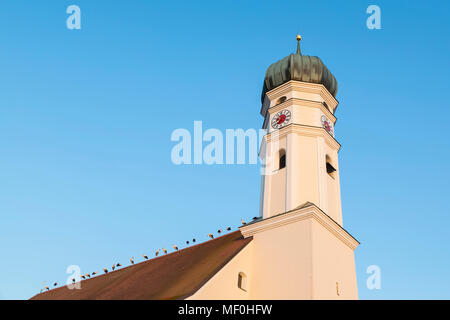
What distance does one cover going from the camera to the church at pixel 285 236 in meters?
15.6

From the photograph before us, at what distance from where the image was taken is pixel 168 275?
18188mm

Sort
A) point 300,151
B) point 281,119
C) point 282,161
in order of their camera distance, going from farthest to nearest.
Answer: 1. point 281,119
2. point 282,161
3. point 300,151

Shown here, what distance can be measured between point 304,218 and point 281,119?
194 inches

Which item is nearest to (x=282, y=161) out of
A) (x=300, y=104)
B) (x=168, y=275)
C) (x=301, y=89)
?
(x=300, y=104)

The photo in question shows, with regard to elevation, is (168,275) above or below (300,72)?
below

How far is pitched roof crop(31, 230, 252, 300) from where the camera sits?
15.8 meters

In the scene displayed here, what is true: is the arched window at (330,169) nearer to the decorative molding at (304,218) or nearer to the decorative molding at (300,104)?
the decorative molding at (300,104)

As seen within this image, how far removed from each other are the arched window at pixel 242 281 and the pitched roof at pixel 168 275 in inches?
27.0

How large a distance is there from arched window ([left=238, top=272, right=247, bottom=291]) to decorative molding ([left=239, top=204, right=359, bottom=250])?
67.5 inches

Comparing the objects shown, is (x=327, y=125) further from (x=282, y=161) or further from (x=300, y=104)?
(x=282, y=161)

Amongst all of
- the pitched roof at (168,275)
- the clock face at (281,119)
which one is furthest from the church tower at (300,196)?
the pitched roof at (168,275)
